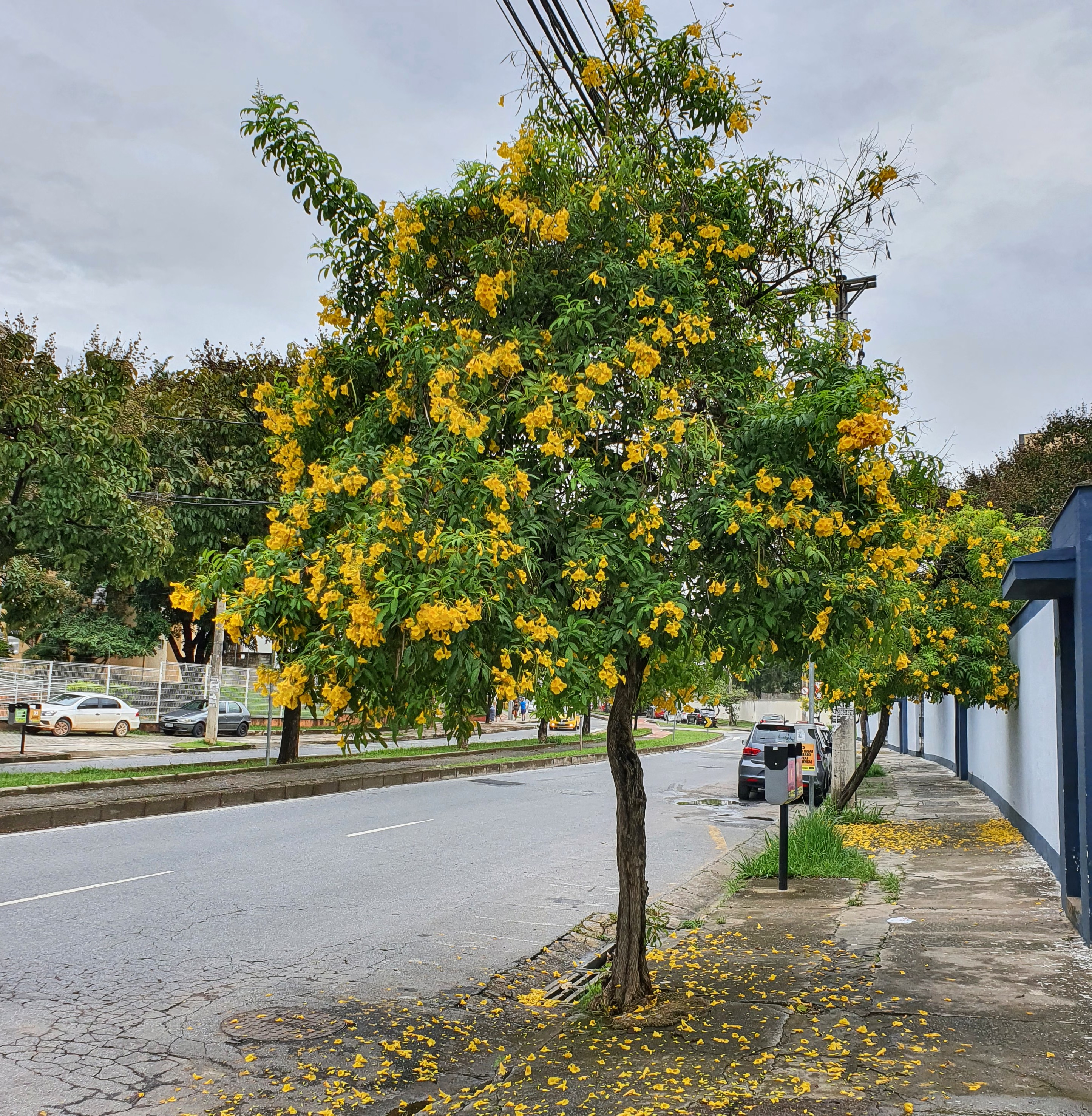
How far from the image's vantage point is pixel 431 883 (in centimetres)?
1023

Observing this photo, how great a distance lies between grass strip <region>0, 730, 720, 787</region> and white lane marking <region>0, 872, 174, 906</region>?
7.07 ft

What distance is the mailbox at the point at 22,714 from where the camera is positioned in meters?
28.9

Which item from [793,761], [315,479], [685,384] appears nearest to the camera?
[315,479]

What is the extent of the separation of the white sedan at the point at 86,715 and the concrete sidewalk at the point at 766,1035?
26.2m

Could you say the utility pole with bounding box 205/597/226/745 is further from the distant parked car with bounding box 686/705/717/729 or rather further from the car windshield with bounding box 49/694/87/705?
the distant parked car with bounding box 686/705/717/729

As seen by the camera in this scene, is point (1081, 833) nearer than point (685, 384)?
No

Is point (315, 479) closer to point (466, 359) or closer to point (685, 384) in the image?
point (466, 359)

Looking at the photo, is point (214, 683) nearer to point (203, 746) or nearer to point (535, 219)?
point (203, 746)

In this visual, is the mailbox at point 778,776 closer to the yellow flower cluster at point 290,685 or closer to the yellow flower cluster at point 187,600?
the yellow flower cluster at point 290,685

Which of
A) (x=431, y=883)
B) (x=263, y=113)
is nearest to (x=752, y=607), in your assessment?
(x=263, y=113)

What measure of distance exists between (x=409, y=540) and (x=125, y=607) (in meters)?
38.9

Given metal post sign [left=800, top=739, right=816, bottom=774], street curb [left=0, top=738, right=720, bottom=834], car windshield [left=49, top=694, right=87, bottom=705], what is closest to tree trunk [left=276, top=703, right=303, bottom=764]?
street curb [left=0, top=738, right=720, bottom=834]

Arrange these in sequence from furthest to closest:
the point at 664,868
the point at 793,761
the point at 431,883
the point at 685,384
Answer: the point at 664,868, the point at 793,761, the point at 431,883, the point at 685,384

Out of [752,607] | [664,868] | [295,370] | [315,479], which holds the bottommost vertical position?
[664,868]
